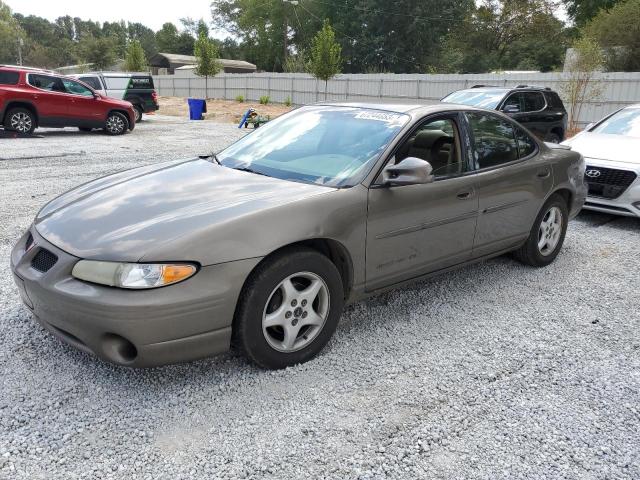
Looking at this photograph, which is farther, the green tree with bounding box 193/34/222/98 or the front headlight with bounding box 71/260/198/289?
the green tree with bounding box 193/34/222/98

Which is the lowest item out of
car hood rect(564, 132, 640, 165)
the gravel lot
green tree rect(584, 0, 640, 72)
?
the gravel lot

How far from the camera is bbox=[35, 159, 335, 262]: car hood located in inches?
105

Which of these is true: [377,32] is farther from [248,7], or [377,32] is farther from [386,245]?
[386,245]

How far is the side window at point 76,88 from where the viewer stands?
47.3 ft

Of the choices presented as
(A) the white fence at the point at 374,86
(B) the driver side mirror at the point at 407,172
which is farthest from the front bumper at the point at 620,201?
(A) the white fence at the point at 374,86

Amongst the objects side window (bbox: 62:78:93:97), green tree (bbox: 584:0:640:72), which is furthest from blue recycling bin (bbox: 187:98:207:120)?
green tree (bbox: 584:0:640:72)

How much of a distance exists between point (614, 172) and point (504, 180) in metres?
3.16

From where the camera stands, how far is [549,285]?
461 cm

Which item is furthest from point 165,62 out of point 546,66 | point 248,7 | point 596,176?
point 596,176

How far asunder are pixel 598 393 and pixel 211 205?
2.38m

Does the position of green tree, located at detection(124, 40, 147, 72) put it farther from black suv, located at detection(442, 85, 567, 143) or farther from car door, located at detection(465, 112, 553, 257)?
car door, located at detection(465, 112, 553, 257)

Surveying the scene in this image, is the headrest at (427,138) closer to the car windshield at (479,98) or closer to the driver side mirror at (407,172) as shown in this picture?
the driver side mirror at (407,172)

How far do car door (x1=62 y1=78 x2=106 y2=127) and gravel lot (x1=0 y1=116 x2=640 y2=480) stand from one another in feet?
38.4

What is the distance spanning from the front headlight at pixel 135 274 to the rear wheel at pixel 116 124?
14028 millimetres
